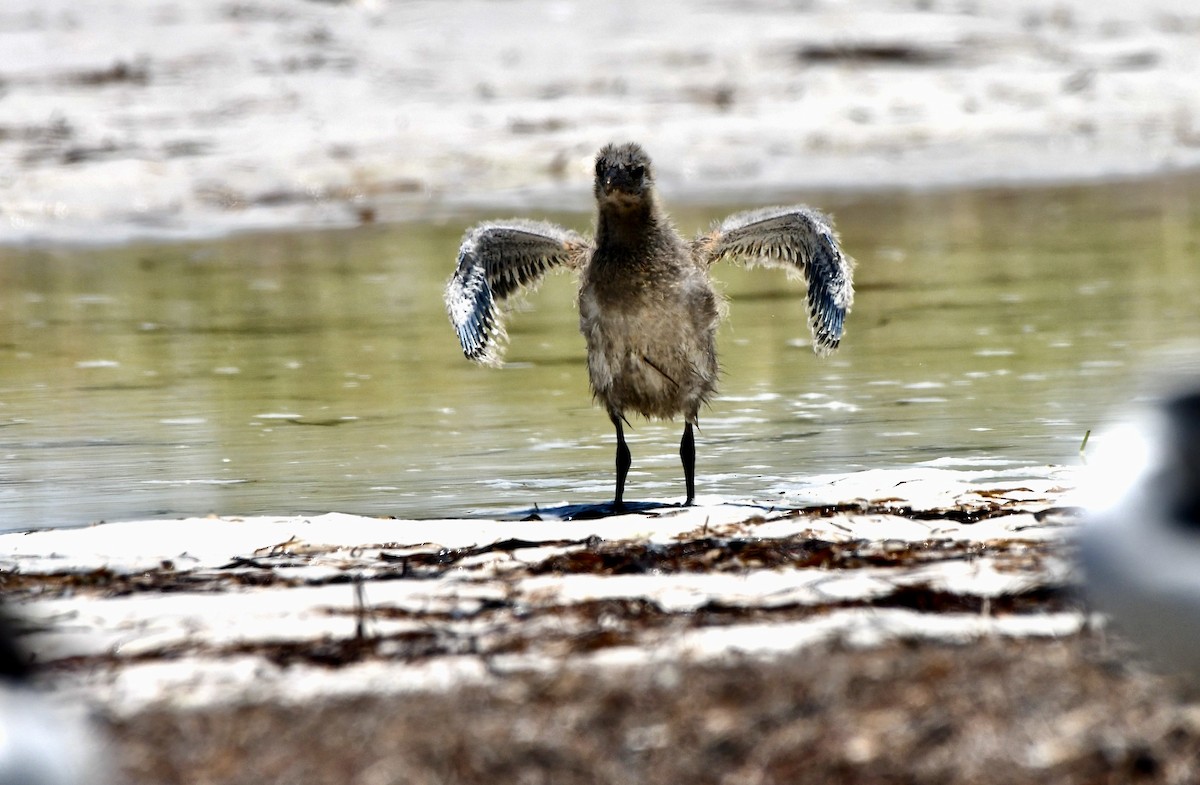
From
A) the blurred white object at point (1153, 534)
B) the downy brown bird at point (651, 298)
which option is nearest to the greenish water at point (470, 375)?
the downy brown bird at point (651, 298)

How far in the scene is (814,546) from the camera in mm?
5484

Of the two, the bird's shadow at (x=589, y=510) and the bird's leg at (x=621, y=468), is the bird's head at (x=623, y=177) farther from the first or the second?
the bird's shadow at (x=589, y=510)

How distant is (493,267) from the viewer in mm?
8203

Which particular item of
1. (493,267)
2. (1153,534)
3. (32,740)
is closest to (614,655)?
(1153,534)

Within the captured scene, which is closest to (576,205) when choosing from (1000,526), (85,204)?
(85,204)

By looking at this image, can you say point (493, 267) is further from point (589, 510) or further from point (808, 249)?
point (589, 510)

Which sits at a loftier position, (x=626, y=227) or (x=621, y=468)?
(x=626, y=227)

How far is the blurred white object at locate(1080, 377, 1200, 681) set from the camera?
3596 millimetres

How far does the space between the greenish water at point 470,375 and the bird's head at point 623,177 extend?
1.16 metres

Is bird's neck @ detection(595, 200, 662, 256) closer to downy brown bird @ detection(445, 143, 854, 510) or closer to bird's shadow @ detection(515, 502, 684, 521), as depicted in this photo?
downy brown bird @ detection(445, 143, 854, 510)

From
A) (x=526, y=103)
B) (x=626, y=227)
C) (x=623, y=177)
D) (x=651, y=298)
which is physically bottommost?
(x=651, y=298)

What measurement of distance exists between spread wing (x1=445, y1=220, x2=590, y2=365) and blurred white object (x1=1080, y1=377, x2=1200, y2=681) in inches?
171

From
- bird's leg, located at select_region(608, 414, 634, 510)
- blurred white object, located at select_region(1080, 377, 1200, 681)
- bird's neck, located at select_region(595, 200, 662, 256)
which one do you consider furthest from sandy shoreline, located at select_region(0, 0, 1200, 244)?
blurred white object, located at select_region(1080, 377, 1200, 681)

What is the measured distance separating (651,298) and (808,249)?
965 mm
